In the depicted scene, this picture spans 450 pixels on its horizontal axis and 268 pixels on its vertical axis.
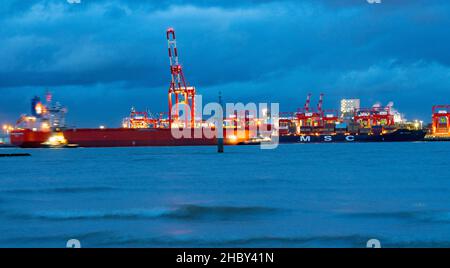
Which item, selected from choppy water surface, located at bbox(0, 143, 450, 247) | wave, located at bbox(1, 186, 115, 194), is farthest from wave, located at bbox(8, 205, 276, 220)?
wave, located at bbox(1, 186, 115, 194)

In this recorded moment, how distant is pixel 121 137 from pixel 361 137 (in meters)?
49.9

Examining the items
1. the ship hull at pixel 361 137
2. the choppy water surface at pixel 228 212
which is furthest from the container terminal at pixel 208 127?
the choppy water surface at pixel 228 212

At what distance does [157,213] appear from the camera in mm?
17562

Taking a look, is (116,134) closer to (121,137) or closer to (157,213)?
(121,137)

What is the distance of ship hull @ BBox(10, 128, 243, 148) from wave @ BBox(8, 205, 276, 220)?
68.8 metres

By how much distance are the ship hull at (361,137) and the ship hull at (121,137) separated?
25891mm

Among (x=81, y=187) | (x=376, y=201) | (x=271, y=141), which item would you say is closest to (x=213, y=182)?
(x=81, y=187)

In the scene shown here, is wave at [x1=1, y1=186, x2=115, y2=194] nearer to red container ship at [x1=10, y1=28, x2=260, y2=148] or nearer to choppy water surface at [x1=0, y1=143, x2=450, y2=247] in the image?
choppy water surface at [x1=0, y1=143, x2=450, y2=247]

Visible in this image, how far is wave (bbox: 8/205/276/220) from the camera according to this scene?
16625mm

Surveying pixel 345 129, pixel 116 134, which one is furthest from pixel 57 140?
pixel 345 129

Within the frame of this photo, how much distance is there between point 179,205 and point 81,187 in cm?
1003

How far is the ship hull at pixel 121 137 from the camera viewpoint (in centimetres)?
8681

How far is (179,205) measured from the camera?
2011 cm
